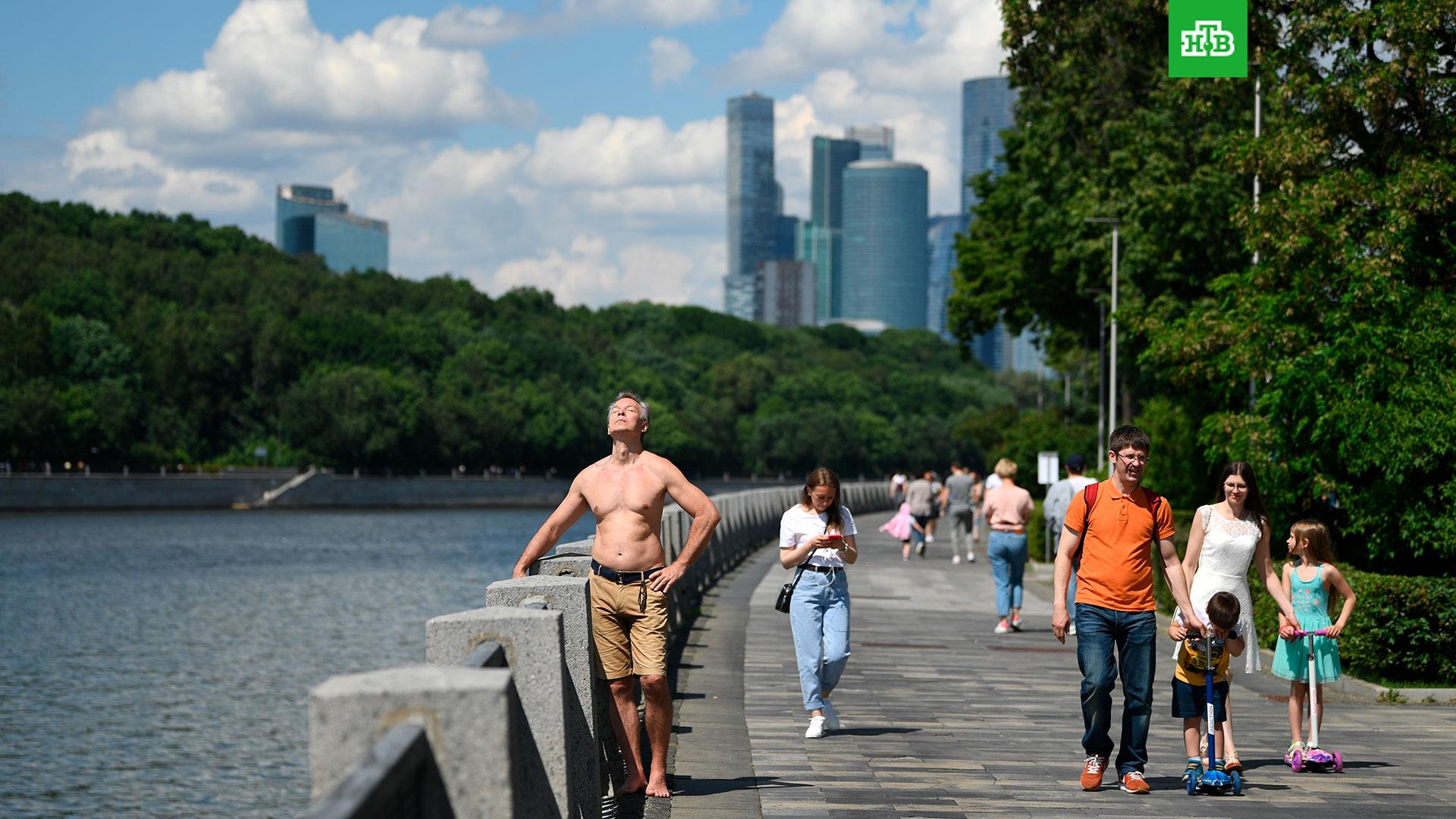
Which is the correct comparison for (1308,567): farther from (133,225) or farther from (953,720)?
(133,225)

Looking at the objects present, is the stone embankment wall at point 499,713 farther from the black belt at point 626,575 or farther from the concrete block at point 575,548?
the black belt at point 626,575

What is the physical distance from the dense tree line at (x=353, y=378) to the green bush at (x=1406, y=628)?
62428 millimetres

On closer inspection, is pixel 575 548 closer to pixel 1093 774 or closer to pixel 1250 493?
pixel 1093 774

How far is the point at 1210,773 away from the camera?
9.06 meters

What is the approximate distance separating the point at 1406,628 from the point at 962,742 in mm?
4375

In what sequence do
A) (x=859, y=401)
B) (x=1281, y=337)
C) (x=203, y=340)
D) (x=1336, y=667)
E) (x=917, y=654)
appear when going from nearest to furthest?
(x=1336, y=667) → (x=917, y=654) → (x=1281, y=337) → (x=203, y=340) → (x=859, y=401)

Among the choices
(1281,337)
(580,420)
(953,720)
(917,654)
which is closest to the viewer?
(953,720)

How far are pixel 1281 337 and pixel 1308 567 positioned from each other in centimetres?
967

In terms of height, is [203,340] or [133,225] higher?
[133,225]

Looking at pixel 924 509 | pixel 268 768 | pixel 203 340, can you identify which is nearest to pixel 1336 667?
pixel 268 768

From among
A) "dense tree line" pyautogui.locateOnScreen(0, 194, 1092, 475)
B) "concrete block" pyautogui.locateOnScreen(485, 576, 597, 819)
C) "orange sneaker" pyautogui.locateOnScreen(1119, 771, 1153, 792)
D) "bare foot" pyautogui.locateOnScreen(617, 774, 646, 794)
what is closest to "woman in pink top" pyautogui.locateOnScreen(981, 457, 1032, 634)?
"orange sneaker" pyautogui.locateOnScreen(1119, 771, 1153, 792)

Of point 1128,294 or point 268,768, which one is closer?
point 268,768

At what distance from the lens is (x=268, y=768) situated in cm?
2072

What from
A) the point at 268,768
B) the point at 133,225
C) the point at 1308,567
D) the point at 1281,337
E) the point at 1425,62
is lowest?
the point at 268,768
